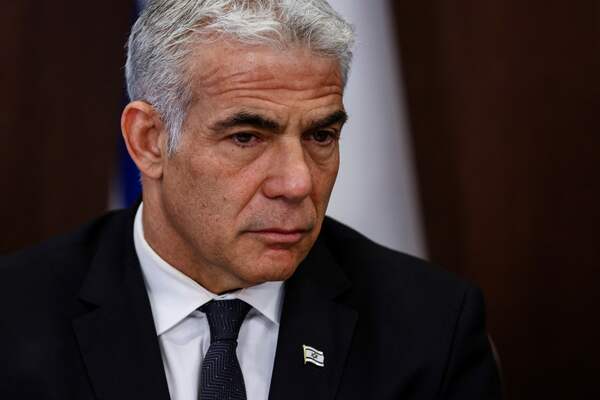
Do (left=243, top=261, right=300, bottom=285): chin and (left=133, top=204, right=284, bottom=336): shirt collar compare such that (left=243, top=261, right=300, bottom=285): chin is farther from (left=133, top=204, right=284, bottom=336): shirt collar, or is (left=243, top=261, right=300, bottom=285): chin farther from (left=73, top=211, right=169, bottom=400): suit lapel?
(left=73, top=211, right=169, bottom=400): suit lapel

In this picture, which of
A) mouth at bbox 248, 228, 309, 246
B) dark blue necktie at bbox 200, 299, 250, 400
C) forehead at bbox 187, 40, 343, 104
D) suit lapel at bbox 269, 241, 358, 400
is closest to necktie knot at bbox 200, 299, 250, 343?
dark blue necktie at bbox 200, 299, 250, 400

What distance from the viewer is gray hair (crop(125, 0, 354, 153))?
208 centimetres

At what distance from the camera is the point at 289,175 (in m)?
2.08

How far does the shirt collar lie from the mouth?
10.1 inches

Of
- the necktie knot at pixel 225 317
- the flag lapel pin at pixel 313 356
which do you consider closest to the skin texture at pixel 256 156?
the necktie knot at pixel 225 317

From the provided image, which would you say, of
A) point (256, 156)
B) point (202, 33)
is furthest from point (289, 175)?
point (202, 33)

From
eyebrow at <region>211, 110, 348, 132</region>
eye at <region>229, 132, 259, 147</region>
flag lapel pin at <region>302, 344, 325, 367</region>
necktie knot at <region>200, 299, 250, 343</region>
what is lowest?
flag lapel pin at <region>302, 344, 325, 367</region>

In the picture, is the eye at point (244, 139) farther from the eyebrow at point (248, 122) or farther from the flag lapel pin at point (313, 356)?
the flag lapel pin at point (313, 356)

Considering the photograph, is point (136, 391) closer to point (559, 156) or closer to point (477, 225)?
point (477, 225)

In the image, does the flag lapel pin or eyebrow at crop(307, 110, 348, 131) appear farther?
the flag lapel pin

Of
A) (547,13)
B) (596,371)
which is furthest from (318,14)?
(596,371)

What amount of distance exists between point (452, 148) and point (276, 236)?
1304 mm

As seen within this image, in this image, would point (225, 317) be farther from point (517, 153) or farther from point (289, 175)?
point (517, 153)

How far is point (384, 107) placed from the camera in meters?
3.24
